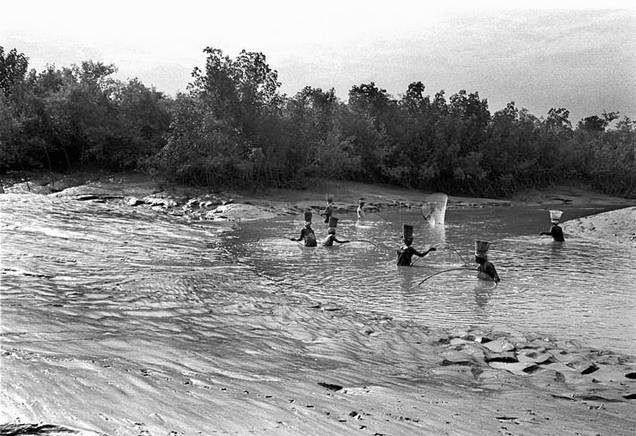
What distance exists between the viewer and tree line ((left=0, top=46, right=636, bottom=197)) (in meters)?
42.8

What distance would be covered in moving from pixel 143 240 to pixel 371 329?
12645mm

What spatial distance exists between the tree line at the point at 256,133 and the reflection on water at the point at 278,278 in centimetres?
1987

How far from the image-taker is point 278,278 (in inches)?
552

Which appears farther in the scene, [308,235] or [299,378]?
[308,235]

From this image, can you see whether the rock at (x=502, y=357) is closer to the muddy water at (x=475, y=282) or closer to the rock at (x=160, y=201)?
the muddy water at (x=475, y=282)

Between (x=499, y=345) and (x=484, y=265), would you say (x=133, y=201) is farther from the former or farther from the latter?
(x=499, y=345)

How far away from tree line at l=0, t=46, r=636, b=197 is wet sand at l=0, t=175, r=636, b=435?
3389 cm

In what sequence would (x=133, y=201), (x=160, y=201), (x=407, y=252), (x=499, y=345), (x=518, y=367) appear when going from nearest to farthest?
(x=518, y=367), (x=499, y=345), (x=407, y=252), (x=133, y=201), (x=160, y=201)

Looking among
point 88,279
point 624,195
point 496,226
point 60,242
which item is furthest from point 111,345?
point 624,195

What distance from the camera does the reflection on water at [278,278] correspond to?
29.9 ft

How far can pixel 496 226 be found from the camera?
30.4 m

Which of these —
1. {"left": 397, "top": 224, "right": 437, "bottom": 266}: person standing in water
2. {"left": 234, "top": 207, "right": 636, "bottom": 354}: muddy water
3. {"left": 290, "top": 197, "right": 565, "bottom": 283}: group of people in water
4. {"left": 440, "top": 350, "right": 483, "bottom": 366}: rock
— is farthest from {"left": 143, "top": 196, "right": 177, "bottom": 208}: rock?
{"left": 440, "top": 350, "right": 483, "bottom": 366}: rock

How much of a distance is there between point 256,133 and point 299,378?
4082 cm

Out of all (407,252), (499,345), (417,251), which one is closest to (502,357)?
(499,345)
